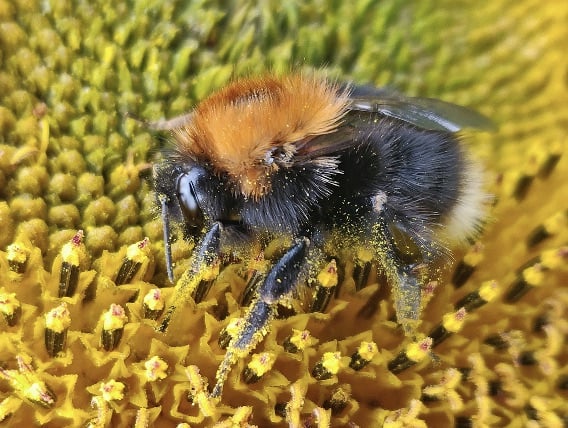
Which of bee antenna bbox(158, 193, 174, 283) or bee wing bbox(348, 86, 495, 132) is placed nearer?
bee antenna bbox(158, 193, 174, 283)

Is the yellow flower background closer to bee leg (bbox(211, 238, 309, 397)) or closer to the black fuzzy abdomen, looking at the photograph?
bee leg (bbox(211, 238, 309, 397))

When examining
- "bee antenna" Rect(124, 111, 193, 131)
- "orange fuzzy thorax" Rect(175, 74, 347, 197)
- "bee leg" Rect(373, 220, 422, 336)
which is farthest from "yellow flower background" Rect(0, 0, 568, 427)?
"orange fuzzy thorax" Rect(175, 74, 347, 197)

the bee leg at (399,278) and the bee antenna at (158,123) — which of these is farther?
the bee antenna at (158,123)

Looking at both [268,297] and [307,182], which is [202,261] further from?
[307,182]

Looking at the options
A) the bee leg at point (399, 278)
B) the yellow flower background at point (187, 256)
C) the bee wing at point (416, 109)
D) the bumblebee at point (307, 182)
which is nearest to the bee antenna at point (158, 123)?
the yellow flower background at point (187, 256)

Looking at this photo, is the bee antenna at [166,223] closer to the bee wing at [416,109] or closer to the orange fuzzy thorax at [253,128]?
the orange fuzzy thorax at [253,128]

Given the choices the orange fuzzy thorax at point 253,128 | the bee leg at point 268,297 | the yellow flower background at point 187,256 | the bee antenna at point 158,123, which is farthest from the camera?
the bee antenna at point 158,123
